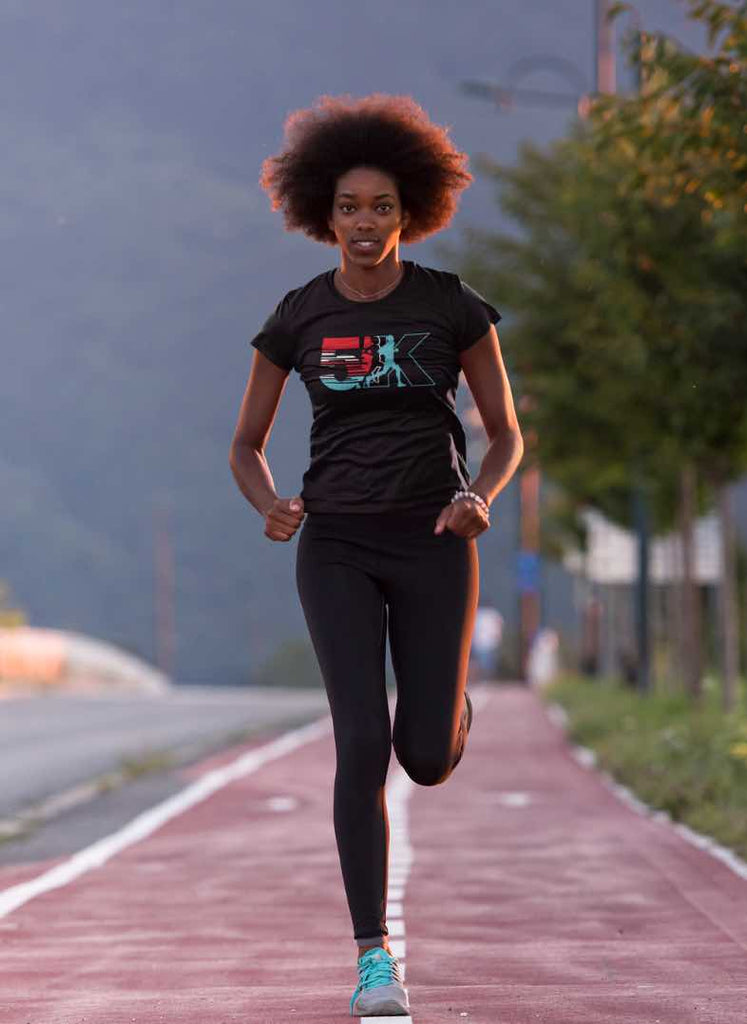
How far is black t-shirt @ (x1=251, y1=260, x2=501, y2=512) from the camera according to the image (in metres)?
7.09

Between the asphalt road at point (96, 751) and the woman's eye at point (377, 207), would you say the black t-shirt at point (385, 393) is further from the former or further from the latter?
the asphalt road at point (96, 751)

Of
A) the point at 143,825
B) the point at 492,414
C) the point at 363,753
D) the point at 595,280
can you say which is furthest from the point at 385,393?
the point at 595,280

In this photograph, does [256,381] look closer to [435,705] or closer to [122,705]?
[435,705]

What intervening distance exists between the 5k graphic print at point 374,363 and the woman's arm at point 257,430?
283 mm

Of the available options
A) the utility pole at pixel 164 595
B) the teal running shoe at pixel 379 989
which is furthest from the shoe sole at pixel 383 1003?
the utility pole at pixel 164 595

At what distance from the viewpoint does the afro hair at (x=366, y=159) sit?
740cm

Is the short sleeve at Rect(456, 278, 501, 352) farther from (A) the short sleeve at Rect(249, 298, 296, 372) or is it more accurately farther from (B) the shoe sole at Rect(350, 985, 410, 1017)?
(B) the shoe sole at Rect(350, 985, 410, 1017)

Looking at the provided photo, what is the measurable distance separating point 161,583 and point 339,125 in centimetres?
10357

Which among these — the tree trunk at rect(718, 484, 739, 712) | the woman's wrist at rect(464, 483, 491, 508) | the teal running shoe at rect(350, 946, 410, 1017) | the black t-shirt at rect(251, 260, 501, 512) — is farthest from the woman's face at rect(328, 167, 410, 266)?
the tree trunk at rect(718, 484, 739, 712)

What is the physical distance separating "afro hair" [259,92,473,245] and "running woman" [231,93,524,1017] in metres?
0.12

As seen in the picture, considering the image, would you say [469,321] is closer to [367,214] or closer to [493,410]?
[493,410]

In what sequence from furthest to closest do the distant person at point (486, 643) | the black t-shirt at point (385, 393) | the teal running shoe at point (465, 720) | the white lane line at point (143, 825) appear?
1. the distant person at point (486, 643)
2. the white lane line at point (143, 825)
3. the teal running shoe at point (465, 720)
4. the black t-shirt at point (385, 393)

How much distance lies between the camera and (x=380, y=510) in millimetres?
7098

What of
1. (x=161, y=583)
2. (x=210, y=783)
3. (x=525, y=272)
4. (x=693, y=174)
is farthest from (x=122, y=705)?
(x=161, y=583)
